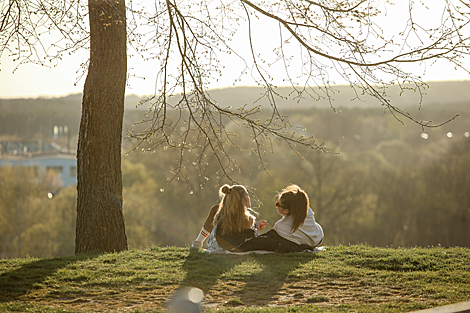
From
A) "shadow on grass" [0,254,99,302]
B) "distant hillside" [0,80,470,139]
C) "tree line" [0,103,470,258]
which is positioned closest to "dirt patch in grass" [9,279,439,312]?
"shadow on grass" [0,254,99,302]

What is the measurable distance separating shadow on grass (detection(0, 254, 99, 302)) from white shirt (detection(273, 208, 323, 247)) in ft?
9.26

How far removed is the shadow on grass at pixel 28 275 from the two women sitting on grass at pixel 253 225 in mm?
1962

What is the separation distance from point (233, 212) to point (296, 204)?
954mm

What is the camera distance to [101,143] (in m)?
7.27

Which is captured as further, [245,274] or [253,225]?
[253,225]

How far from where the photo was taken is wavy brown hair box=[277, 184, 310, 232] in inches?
267

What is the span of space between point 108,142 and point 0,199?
3736 cm

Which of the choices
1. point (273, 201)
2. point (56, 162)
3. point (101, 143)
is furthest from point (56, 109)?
point (101, 143)

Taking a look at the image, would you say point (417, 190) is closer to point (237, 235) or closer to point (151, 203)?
point (151, 203)

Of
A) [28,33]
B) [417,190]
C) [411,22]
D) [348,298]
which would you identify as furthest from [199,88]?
[417,190]

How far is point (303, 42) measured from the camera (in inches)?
281

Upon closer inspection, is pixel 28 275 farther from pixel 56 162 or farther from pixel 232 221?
pixel 56 162

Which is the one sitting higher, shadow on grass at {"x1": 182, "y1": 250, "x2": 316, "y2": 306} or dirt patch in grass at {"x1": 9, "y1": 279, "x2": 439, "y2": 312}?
dirt patch in grass at {"x1": 9, "y1": 279, "x2": 439, "y2": 312}

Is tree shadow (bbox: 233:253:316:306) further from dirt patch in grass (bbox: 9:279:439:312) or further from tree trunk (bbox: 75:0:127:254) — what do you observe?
tree trunk (bbox: 75:0:127:254)
